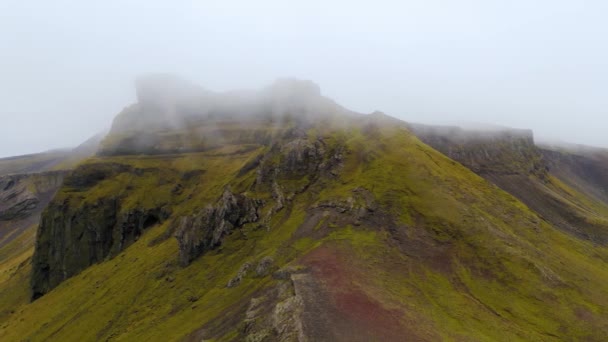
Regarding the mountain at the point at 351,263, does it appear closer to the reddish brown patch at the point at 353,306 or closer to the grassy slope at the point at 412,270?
the reddish brown patch at the point at 353,306

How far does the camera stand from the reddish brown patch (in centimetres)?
7319

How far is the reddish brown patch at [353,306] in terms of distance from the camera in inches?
2881

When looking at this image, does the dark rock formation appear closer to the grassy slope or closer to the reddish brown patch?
the grassy slope

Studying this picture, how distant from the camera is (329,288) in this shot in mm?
85062

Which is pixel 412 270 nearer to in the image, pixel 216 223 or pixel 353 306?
pixel 353 306

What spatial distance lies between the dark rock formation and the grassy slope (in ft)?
14.3

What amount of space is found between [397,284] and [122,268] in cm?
12806

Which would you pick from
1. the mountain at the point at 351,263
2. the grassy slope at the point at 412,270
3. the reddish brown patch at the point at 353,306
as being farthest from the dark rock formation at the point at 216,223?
the reddish brown patch at the point at 353,306

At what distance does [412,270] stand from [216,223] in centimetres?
7407

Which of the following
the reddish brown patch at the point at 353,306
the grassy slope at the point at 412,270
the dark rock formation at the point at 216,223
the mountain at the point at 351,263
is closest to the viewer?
the reddish brown patch at the point at 353,306

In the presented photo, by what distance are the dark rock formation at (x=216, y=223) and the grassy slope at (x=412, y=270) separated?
4360mm

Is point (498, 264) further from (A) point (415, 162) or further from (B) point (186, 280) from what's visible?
(B) point (186, 280)

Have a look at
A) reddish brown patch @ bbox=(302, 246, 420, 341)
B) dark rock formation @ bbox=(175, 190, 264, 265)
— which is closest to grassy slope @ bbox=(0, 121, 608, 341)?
reddish brown patch @ bbox=(302, 246, 420, 341)

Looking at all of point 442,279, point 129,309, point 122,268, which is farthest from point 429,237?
point 122,268
